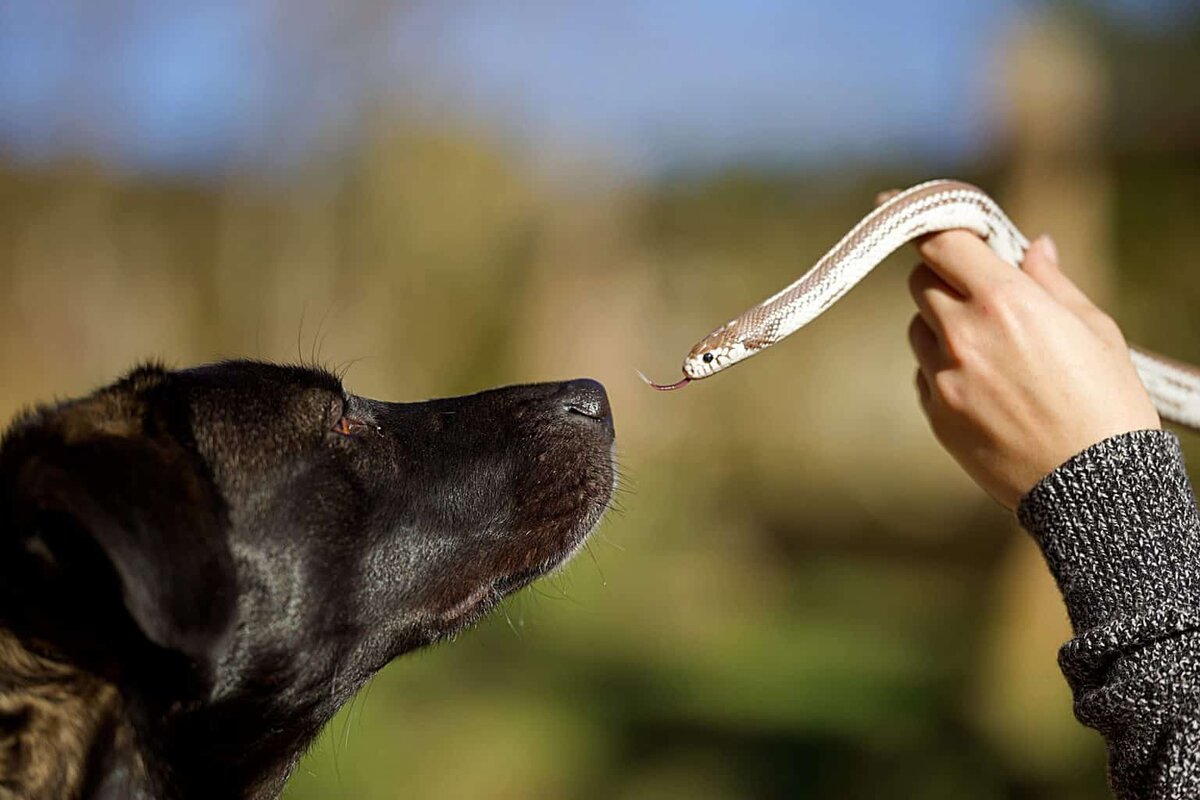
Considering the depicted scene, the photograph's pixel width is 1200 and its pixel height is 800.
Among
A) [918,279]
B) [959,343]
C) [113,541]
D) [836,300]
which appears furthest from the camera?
[836,300]

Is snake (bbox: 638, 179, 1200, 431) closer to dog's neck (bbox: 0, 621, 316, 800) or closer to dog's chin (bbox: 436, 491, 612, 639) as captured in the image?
dog's chin (bbox: 436, 491, 612, 639)

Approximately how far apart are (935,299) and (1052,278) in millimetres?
263

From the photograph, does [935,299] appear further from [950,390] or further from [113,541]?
[113,541]

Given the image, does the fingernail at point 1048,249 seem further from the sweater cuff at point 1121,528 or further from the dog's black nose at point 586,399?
the dog's black nose at point 586,399

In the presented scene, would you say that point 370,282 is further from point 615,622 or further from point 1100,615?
point 1100,615

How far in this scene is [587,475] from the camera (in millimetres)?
2635

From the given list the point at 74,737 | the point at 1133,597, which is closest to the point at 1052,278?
the point at 1133,597

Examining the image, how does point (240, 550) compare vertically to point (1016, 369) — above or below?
above

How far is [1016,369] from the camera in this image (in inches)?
89.5

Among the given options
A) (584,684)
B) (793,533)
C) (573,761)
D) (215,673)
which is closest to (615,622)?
(584,684)

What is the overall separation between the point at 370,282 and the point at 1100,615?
23.9ft

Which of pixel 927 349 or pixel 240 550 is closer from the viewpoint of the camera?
pixel 240 550

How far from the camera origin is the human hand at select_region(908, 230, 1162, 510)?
7.08 ft

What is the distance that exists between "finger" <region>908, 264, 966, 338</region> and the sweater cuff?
0.51 m
